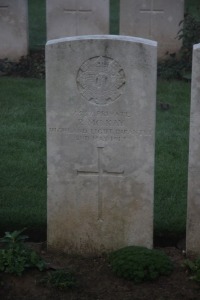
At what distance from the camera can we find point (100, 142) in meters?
5.34

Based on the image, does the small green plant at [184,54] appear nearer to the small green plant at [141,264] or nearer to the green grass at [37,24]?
the green grass at [37,24]

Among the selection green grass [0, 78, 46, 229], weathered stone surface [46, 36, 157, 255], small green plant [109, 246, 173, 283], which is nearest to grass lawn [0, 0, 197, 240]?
green grass [0, 78, 46, 229]

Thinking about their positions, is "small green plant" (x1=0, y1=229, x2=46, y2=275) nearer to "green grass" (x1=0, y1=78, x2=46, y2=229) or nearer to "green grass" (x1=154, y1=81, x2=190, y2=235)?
"green grass" (x1=0, y1=78, x2=46, y2=229)

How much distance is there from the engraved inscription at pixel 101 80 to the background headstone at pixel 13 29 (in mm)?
6596

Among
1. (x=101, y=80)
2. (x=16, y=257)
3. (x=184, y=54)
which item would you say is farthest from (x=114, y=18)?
(x=16, y=257)

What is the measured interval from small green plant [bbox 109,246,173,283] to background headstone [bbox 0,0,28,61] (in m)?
6.99

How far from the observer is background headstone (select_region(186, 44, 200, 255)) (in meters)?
5.13

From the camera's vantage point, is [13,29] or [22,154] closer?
[22,154]

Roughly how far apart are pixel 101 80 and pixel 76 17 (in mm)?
6609

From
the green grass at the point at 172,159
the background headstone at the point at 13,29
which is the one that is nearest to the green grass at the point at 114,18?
the background headstone at the point at 13,29

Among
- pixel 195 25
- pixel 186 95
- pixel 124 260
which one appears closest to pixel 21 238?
pixel 124 260

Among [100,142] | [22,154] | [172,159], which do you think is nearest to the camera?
[100,142]

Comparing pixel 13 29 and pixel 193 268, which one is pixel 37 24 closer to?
pixel 13 29

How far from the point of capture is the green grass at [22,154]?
612 centimetres
